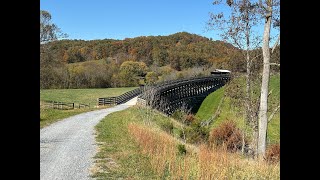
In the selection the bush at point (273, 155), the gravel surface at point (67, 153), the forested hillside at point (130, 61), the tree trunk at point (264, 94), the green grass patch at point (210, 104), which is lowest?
the green grass patch at point (210, 104)

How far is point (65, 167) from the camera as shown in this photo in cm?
848

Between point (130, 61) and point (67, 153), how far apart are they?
2325 inches

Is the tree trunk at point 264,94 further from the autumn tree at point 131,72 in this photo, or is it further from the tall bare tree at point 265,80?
the autumn tree at point 131,72

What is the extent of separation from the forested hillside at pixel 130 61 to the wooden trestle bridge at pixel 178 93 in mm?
4440

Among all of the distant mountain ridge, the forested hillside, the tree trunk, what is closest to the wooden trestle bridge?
the forested hillside

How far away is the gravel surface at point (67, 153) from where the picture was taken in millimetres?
7941

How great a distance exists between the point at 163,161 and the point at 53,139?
6533mm

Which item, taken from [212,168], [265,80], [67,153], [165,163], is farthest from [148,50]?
[212,168]

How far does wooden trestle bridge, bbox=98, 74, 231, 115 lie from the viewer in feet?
115

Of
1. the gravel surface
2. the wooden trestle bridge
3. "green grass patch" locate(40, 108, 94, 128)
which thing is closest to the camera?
the gravel surface

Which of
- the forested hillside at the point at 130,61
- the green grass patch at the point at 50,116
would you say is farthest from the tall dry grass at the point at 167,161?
the forested hillside at the point at 130,61

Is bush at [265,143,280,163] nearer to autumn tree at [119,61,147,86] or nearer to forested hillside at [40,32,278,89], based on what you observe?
forested hillside at [40,32,278,89]

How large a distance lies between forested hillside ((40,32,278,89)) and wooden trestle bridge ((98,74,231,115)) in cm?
444
